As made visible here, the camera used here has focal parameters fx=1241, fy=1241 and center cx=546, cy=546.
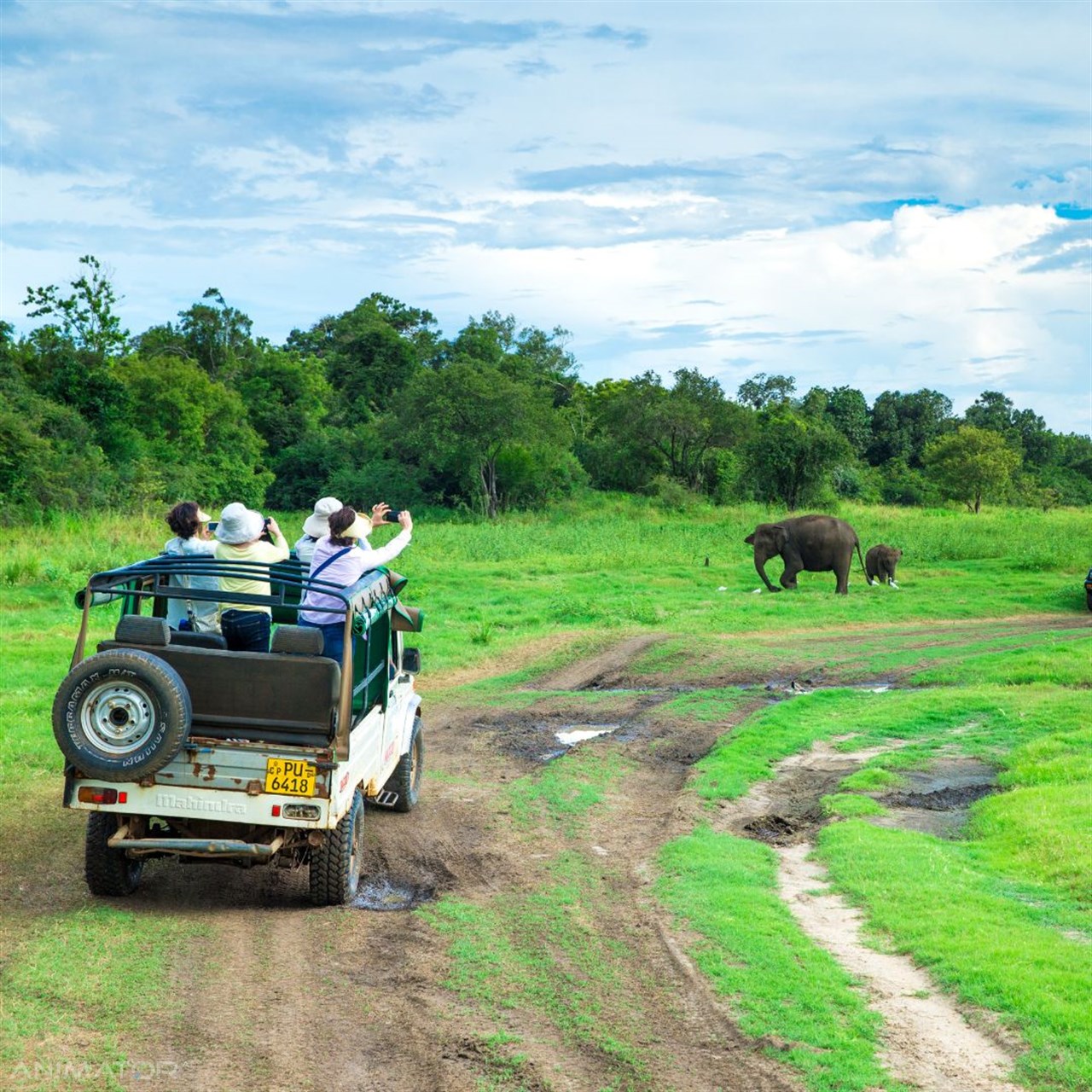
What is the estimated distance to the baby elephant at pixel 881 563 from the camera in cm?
3020

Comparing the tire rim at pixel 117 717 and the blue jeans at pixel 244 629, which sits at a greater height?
the blue jeans at pixel 244 629

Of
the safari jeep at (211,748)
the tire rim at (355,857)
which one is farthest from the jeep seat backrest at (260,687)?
the tire rim at (355,857)

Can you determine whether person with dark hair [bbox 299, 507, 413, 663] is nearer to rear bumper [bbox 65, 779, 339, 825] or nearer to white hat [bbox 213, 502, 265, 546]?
white hat [bbox 213, 502, 265, 546]

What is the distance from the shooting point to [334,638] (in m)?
8.03

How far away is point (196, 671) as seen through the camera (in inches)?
294

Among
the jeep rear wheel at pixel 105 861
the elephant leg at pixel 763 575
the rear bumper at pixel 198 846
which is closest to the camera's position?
the rear bumper at pixel 198 846

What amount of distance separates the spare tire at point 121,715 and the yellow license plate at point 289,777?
545mm

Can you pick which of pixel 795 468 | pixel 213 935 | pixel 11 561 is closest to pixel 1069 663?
pixel 213 935

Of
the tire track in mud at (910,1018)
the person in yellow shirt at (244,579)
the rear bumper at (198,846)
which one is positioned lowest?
the tire track in mud at (910,1018)

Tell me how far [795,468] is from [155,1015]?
42047 millimetres

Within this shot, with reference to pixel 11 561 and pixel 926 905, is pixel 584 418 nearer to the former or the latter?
pixel 11 561

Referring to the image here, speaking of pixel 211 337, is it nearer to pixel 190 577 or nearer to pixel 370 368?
pixel 370 368

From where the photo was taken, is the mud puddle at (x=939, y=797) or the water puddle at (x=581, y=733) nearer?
the mud puddle at (x=939, y=797)

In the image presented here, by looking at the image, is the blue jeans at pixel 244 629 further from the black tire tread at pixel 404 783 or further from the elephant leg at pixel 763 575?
the elephant leg at pixel 763 575
